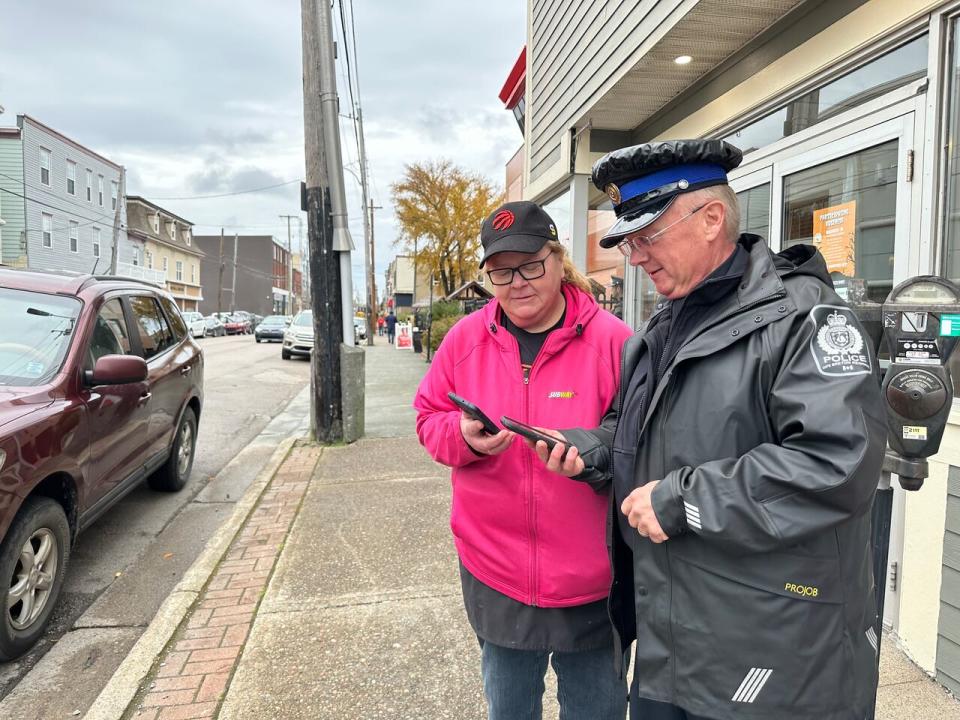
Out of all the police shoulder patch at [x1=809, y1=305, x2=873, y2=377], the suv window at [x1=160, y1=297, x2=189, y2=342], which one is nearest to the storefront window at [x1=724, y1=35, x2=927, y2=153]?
the police shoulder patch at [x1=809, y1=305, x2=873, y2=377]

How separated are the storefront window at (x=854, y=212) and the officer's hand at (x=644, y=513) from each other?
7.24ft

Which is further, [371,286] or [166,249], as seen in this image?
[166,249]

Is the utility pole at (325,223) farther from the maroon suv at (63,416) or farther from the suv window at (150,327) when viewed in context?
the maroon suv at (63,416)

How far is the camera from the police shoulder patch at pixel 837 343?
1.18m

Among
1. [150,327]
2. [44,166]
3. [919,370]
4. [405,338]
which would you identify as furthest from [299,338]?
[44,166]

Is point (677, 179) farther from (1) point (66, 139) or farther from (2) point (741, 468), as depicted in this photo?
(1) point (66, 139)

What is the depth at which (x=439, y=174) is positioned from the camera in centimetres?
2891

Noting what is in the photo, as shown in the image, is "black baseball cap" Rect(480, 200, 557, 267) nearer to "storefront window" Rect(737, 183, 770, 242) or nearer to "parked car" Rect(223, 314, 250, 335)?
"storefront window" Rect(737, 183, 770, 242)

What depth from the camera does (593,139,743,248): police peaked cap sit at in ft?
4.66

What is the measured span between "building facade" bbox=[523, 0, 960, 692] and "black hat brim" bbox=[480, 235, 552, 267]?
3.03ft

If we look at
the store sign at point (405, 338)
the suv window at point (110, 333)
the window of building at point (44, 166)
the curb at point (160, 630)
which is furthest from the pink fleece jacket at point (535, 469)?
the window of building at point (44, 166)

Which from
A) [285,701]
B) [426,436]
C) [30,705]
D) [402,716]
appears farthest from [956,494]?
[30,705]

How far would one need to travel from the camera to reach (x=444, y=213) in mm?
28703

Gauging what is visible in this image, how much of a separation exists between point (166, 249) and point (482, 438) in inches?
1976
